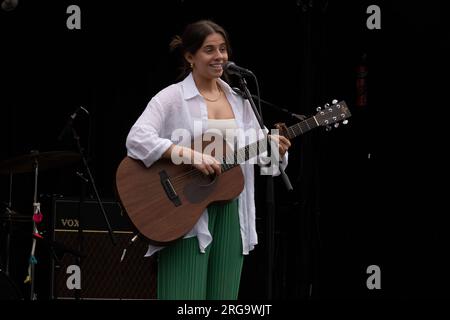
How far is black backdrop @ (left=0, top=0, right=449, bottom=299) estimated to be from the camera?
6016 mm

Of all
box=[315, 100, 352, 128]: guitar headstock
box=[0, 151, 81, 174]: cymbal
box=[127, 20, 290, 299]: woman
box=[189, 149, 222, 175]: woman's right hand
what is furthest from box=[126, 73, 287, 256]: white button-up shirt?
box=[0, 151, 81, 174]: cymbal

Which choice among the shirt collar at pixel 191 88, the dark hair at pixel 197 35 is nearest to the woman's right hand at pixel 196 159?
the shirt collar at pixel 191 88

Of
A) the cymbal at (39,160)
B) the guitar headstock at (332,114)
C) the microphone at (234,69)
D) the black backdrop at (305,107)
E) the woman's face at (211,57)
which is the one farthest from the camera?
the black backdrop at (305,107)

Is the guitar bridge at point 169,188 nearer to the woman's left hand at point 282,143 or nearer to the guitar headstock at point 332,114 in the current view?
the woman's left hand at point 282,143

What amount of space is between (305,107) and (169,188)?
A: 2.20 metres

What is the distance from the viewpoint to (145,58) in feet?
22.7

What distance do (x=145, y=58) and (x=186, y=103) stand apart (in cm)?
322

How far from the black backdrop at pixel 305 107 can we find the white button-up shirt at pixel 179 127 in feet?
5.87

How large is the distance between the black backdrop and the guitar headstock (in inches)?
61.0

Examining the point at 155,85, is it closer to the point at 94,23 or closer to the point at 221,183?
the point at 94,23

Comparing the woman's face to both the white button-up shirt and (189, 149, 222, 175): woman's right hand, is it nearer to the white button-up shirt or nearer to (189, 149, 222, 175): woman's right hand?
the white button-up shirt

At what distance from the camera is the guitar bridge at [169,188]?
3785 mm

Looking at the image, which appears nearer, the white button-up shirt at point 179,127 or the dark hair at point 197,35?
the white button-up shirt at point 179,127

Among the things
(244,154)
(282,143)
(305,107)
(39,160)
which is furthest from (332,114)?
(39,160)
